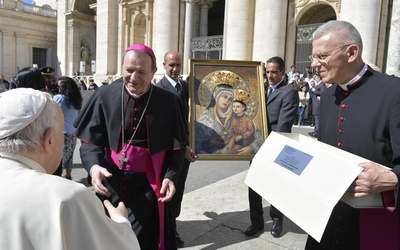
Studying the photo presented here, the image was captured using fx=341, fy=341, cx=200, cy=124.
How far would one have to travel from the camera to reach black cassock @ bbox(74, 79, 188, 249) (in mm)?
2643

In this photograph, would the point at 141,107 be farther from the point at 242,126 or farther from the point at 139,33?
the point at 139,33

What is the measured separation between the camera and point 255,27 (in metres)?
13.8

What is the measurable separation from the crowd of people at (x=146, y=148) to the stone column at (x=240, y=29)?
10848 mm

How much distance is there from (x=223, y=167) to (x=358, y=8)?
7.66 metres

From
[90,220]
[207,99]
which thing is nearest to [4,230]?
[90,220]

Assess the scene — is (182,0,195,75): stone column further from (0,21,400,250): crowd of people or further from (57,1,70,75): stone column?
(0,21,400,250): crowd of people

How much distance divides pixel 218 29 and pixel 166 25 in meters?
9.05

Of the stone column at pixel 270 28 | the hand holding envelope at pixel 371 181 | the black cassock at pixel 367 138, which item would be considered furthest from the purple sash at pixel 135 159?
the stone column at pixel 270 28

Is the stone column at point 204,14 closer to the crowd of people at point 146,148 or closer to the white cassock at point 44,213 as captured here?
the crowd of people at point 146,148

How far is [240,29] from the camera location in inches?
559

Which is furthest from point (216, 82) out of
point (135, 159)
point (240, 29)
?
point (240, 29)

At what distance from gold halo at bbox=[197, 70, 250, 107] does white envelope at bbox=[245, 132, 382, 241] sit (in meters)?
1.70

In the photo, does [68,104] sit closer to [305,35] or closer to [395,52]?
[395,52]

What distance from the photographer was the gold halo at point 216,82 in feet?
12.5
